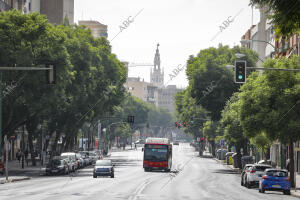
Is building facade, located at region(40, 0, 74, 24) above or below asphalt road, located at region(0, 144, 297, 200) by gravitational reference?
above

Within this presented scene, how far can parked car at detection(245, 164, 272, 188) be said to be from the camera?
137 ft

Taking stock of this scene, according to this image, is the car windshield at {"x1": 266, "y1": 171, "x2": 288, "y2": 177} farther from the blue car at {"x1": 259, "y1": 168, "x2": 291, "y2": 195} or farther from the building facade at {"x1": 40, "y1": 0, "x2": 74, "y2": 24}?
the building facade at {"x1": 40, "y1": 0, "x2": 74, "y2": 24}

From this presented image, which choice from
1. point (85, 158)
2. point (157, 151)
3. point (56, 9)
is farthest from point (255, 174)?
point (56, 9)

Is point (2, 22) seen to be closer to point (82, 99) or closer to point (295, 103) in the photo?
point (82, 99)

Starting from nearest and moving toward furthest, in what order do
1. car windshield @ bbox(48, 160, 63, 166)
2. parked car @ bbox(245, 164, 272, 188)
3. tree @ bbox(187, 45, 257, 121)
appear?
1. parked car @ bbox(245, 164, 272, 188)
2. car windshield @ bbox(48, 160, 63, 166)
3. tree @ bbox(187, 45, 257, 121)

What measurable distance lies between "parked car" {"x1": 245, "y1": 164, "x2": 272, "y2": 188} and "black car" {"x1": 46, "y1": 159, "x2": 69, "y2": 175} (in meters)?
20.0

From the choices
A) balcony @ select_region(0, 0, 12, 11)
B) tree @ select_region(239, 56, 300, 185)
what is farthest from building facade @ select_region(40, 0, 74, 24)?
tree @ select_region(239, 56, 300, 185)

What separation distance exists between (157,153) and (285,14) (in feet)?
141

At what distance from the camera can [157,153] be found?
61.8m

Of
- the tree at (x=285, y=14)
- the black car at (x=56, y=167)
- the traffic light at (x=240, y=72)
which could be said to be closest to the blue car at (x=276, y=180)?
the traffic light at (x=240, y=72)

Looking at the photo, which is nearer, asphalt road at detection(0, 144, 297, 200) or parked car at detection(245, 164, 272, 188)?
asphalt road at detection(0, 144, 297, 200)

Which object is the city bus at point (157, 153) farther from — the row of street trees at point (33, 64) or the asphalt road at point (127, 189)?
the asphalt road at point (127, 189)

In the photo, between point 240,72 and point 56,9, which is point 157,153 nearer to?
point 240,72

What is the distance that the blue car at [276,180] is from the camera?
36969mm
